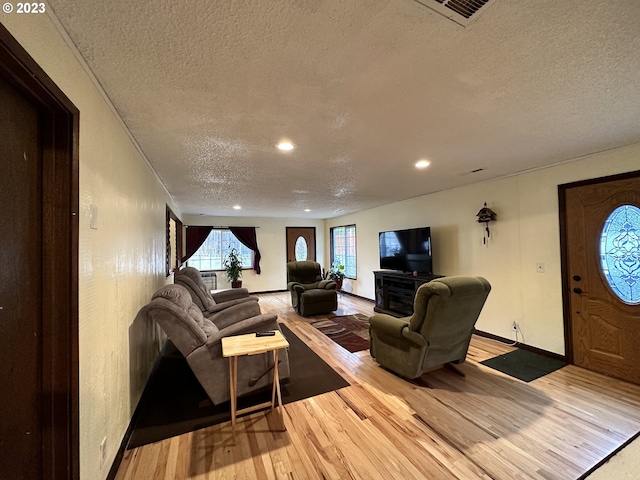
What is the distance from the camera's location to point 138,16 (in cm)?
99

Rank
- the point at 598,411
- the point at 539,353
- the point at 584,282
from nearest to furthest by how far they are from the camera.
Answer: the point at 598,411
the point at 584,282
the point at 539,353

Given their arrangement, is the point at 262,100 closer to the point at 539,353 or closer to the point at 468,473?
the point at 468,473

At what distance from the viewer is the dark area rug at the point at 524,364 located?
2711mm

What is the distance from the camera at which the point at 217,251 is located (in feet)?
23.9

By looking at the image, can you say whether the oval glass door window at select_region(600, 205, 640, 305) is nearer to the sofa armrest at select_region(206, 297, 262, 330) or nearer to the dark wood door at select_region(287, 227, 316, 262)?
the sofa armrest at select_region(206, 297, 262, 330)

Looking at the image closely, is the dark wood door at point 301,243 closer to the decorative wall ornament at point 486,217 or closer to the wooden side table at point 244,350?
the decorative wall ornament at point 486,217

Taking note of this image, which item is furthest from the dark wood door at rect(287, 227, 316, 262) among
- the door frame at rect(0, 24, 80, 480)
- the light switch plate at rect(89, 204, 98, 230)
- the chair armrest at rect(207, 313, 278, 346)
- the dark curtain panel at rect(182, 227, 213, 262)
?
the door frame at rect(0, 24, 80, 480)

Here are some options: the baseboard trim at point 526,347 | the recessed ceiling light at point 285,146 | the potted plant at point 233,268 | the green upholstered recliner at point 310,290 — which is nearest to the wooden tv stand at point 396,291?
the green upholstered recliner at point 310,290

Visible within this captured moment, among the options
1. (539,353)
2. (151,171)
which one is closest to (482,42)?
(151,171)

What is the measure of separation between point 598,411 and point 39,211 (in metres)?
3.93

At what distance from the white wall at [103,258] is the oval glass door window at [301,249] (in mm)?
5777

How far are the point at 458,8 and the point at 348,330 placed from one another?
3978 millimetres

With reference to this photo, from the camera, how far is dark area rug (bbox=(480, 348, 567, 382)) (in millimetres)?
2711

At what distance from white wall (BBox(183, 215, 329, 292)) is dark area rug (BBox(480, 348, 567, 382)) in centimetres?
579
